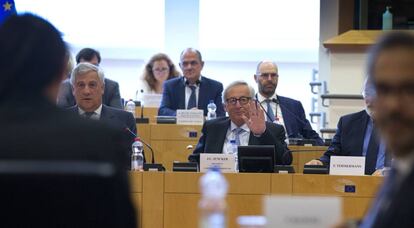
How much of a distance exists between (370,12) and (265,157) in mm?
5673

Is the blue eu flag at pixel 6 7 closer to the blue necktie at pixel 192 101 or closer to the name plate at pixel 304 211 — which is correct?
the blue necktie at pixel 192 101

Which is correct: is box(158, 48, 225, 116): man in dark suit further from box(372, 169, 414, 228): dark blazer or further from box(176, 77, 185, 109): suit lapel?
box(372, 169, 414, 228): dark blazer

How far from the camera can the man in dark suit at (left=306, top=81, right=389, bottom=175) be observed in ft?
22.3

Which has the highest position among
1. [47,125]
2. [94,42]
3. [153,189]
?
[94,42]

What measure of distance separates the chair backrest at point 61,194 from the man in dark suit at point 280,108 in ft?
20.1

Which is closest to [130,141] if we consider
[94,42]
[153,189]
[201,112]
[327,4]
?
[153,189]

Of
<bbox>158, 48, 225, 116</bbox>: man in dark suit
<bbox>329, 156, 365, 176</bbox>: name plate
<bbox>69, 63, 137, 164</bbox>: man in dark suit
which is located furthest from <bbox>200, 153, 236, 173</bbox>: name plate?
<bbox>158, 48, 225, 116</bbox>: man in dark suit

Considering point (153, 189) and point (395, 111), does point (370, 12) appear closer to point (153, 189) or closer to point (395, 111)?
point (153, 189)

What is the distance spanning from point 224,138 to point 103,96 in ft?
6.74

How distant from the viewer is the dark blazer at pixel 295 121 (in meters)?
8.56

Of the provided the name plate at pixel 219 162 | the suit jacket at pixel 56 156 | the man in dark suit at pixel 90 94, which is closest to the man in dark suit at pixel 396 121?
the suit jacket at pixel 56 156

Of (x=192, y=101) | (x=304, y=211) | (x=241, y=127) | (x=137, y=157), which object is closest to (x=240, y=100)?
(x=241, y=127)

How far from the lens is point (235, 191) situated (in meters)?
5.91

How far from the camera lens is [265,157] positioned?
6.11 metres
